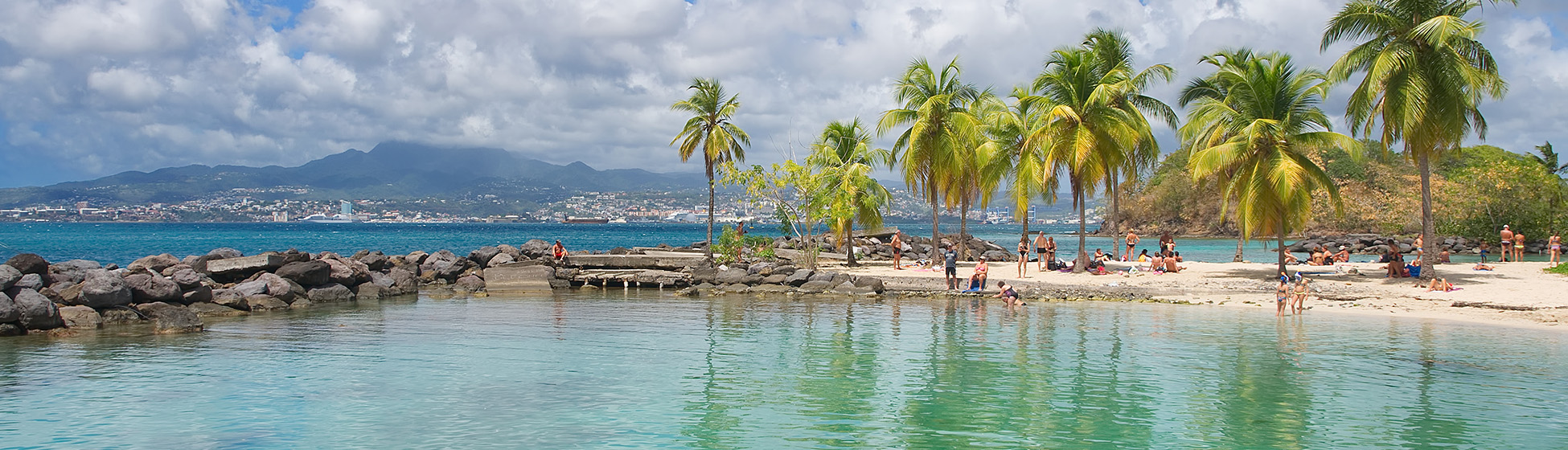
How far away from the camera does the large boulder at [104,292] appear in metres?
20.7

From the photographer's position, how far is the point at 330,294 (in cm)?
2814

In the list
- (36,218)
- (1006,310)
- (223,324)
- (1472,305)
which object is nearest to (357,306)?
(223,324)

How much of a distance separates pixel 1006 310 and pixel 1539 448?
14.5 metres

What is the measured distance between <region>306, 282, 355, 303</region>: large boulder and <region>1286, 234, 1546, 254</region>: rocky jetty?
150 ft

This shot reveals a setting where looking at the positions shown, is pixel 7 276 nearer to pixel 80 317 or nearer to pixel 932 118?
pixel 80 317

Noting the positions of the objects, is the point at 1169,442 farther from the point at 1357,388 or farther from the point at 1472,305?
the point at 1472,305

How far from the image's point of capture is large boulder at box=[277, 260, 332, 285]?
1091 inches

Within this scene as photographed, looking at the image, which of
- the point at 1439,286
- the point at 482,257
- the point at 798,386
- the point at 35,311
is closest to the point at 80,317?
the point at 35,311

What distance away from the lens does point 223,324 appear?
21.5 m

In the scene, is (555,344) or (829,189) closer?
(555,344)

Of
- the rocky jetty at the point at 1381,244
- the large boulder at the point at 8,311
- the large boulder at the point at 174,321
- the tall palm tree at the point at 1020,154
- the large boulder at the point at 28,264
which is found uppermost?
the tall palm tree at the point at 1020,154

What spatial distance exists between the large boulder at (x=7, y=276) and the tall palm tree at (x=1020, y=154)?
1116 inches

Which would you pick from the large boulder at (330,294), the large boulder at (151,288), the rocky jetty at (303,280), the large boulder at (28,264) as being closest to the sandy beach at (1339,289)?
the rocky jetty at (303,280)

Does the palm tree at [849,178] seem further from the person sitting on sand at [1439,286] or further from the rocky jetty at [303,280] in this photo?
the person sitting on sand at [1439,286]
